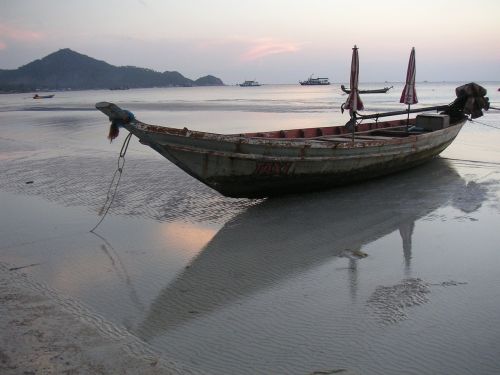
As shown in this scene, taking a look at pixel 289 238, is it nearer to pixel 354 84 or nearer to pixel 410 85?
pixel 354 84

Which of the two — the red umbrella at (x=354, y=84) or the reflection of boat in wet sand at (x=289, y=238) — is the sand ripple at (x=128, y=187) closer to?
the reflection of boat in wet sand at (x=289, y=238)

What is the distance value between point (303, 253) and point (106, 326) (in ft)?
10.1

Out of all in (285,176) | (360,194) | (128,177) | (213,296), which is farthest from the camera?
(128,177)

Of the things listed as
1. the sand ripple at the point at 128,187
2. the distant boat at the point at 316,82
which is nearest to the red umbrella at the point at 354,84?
the sand ripple at the point at 128,187

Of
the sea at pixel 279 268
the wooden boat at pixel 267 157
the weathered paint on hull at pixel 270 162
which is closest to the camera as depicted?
the sea at pixel 279 268

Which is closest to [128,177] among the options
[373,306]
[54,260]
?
[54,260]

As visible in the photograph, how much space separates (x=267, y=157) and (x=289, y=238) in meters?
1.97

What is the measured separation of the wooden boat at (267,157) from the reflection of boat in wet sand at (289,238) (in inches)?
15.6

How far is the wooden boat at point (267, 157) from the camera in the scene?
7.70 m

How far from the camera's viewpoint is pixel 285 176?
909cm

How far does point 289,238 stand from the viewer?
7227mm

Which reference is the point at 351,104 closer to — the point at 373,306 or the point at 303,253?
the point at 303,253

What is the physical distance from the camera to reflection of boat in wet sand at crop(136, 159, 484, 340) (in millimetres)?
5219

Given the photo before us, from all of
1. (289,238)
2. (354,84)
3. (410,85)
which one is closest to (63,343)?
(289,238)
